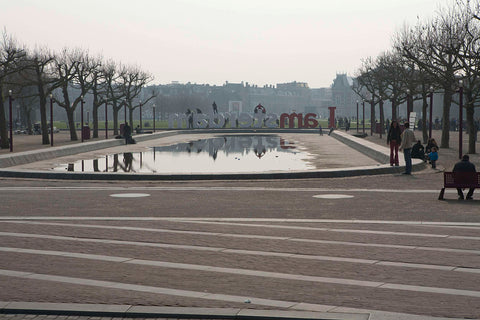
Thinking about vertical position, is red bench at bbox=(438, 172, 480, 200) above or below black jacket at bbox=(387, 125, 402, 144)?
below

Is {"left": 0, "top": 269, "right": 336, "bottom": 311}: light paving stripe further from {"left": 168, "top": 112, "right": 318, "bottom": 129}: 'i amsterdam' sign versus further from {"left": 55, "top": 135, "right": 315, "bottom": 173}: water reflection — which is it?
{"left": 168, "top": 112, "right": 318, "bottom": 129}: 'i amsterdam' sign

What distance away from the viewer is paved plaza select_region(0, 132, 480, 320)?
7.27 meters

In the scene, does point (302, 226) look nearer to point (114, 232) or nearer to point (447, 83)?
point (114, 232)

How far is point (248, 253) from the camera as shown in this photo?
9953mm

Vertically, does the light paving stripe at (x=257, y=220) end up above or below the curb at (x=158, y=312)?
below

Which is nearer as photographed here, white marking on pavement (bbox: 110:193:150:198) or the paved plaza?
the paved plaza

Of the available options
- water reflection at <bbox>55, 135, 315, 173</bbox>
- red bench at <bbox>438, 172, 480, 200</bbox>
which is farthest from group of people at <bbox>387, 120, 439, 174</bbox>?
red bench at <bbox>438, 172, 480, 200</bbox>

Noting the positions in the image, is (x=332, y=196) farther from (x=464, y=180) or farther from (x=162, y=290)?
(x=162, y=290)

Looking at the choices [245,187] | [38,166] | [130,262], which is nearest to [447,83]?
[245,187]

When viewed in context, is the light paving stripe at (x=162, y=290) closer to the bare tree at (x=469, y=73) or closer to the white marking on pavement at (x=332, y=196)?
the white marking on pavement at (x=332, y=196)

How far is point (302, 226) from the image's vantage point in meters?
12.6

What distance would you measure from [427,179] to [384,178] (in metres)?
1.33

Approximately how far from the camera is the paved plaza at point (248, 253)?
286 inches

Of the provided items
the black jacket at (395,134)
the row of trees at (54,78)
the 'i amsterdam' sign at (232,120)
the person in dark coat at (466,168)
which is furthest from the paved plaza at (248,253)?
the 'i amsterdam' sign at (232,120)
